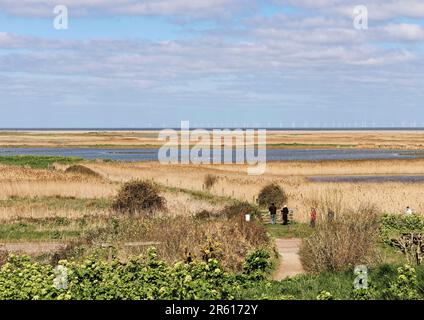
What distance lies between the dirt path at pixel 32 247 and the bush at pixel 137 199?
7.21 m

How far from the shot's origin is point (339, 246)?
57.8ft

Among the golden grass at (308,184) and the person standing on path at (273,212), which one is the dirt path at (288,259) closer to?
the person standing on path at (273,212)

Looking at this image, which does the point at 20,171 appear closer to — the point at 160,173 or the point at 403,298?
the point at 160,173

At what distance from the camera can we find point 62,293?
11.2 meters

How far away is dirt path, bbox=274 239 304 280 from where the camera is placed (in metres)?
18.6

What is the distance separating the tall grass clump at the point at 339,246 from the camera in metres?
17.6

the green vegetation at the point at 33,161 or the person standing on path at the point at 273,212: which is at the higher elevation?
the person standing on path at the point at 273,212

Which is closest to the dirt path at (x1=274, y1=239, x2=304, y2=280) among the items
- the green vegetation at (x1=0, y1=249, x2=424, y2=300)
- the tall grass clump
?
the tall grass clump

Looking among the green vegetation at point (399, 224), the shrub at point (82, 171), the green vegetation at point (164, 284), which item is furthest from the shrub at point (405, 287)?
the shrub at point (82, 171)

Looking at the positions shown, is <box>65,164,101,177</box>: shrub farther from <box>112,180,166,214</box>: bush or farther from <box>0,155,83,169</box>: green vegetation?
<box>112,180,166,214</box>: bush
